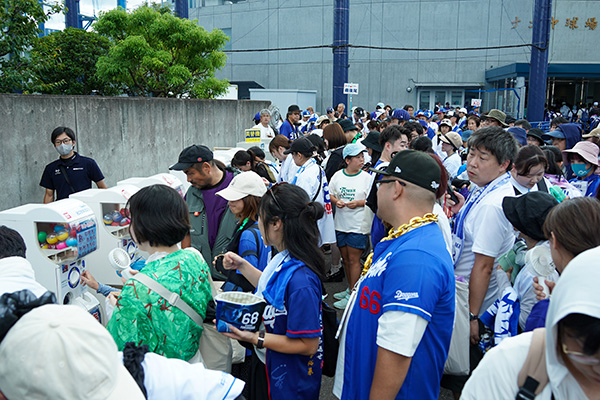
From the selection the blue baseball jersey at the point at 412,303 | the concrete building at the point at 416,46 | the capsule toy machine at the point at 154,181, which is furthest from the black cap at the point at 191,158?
the concrete building at the point at 416,46

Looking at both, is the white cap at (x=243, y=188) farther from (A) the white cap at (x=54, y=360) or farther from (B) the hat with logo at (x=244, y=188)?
(A) the white cap at (x=54, y=360)

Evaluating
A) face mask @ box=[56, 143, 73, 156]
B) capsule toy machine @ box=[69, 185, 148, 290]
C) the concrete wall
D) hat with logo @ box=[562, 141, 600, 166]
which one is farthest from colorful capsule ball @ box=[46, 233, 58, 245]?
hat with logo @ box=[562, 141, 600, 166]

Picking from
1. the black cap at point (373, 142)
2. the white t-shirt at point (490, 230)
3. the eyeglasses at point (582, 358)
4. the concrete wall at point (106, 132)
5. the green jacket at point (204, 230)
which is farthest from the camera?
the black cap at point (373, 142)

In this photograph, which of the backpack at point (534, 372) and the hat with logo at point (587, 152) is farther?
the hat with logo at point (587, 152)

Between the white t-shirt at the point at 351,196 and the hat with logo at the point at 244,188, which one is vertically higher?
the hat with logo at the point at 244,188

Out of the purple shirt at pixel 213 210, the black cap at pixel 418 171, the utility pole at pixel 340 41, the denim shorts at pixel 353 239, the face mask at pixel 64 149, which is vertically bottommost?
the denim shorts at pixel 353 239

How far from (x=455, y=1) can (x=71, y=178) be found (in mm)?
29391

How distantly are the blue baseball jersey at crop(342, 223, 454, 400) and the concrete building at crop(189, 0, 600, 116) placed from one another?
26.6 meters

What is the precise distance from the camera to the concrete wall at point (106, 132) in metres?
6.56

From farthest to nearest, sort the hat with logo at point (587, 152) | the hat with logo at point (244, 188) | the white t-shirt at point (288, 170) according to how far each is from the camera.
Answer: the white t-shirt at point (288, 170) → the hat with logo at point (587, 152) → the hat with logo at point (244, 188)

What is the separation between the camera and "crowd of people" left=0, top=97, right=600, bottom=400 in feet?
4.48

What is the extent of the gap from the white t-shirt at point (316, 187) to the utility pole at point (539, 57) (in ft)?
53.4

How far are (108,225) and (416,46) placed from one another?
95.2 feet

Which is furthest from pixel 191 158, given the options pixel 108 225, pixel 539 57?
pixel 539 57
